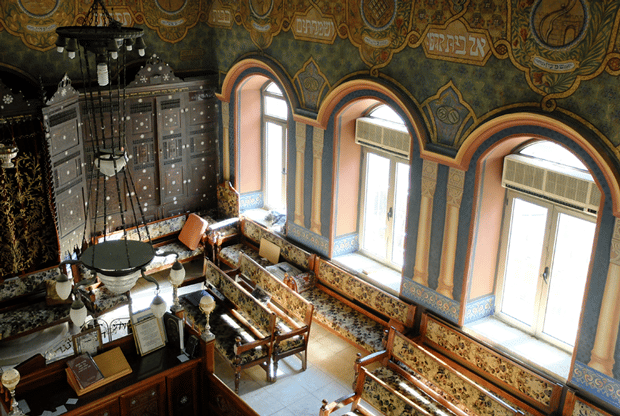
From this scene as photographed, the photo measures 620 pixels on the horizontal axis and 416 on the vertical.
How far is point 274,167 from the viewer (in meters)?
11.6

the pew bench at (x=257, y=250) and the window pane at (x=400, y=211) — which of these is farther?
the pew bench at (x=257, y=250)

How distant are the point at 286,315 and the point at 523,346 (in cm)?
323

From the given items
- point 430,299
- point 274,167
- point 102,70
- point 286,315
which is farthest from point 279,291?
point 102,70

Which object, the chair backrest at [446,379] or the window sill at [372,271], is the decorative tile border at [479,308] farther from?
the window sill at [372,271]

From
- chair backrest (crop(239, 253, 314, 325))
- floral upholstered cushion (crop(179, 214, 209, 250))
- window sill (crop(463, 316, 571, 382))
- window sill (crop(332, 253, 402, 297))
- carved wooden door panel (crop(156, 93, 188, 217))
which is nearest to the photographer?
window sill (crop(463, 316, 571, 382))

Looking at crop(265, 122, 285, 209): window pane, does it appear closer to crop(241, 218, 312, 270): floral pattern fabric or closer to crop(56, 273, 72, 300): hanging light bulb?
crop(241, 218, 312, 270): floral pattern fabric

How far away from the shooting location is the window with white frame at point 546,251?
6.86 meters

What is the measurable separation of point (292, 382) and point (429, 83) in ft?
14.2

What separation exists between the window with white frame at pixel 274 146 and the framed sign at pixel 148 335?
4973 millimetres

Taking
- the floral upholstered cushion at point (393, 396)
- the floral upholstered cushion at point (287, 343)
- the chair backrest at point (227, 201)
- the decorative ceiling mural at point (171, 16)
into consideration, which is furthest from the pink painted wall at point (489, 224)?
the decorative ceiling mural at point (171, 16)

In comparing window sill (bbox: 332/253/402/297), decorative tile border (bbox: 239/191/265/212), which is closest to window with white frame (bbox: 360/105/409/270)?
window sill (bbox: 332/253/402/297)

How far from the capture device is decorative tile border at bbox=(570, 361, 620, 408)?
634 centimetres

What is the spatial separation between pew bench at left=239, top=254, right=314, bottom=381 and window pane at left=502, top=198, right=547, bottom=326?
2.64m

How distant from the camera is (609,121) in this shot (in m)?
6.01
